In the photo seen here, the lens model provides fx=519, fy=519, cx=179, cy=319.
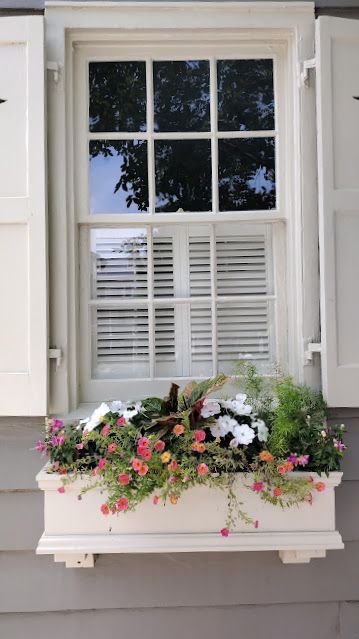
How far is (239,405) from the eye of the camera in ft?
6.10

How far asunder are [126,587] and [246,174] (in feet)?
5.69

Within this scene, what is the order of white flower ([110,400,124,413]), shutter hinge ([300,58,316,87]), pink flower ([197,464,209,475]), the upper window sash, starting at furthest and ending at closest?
the upper window sash
shutter hinge ([300,58,316,87])
white flower ([110,400,124,413])
pink flower ([197,464,209,475])

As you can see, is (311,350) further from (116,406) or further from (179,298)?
(116,406)

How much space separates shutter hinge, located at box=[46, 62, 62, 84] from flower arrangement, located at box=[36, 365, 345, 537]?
1278 mm

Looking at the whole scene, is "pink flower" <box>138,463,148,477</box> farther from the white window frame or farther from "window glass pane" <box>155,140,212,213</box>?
"window glass pane" <box>155,140,212,213</box>

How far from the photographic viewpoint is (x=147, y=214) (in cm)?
214

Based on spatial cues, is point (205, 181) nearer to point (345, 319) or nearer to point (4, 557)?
point (345, 319)

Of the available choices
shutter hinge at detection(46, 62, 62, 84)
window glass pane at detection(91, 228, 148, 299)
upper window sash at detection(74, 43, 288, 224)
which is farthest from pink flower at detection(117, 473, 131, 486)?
shutter hinge at detection(46, 62, 62, 84)

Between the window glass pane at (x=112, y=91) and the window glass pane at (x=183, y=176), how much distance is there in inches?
8.1

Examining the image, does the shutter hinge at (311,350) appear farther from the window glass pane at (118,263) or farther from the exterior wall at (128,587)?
the window glass pane at (118,263)

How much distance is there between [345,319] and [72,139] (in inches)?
50.8

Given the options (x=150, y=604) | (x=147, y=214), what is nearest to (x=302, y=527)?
(x=150, y=604)

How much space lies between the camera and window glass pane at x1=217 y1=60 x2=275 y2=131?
217 centimetres

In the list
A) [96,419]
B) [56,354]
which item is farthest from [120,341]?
[96,419]
